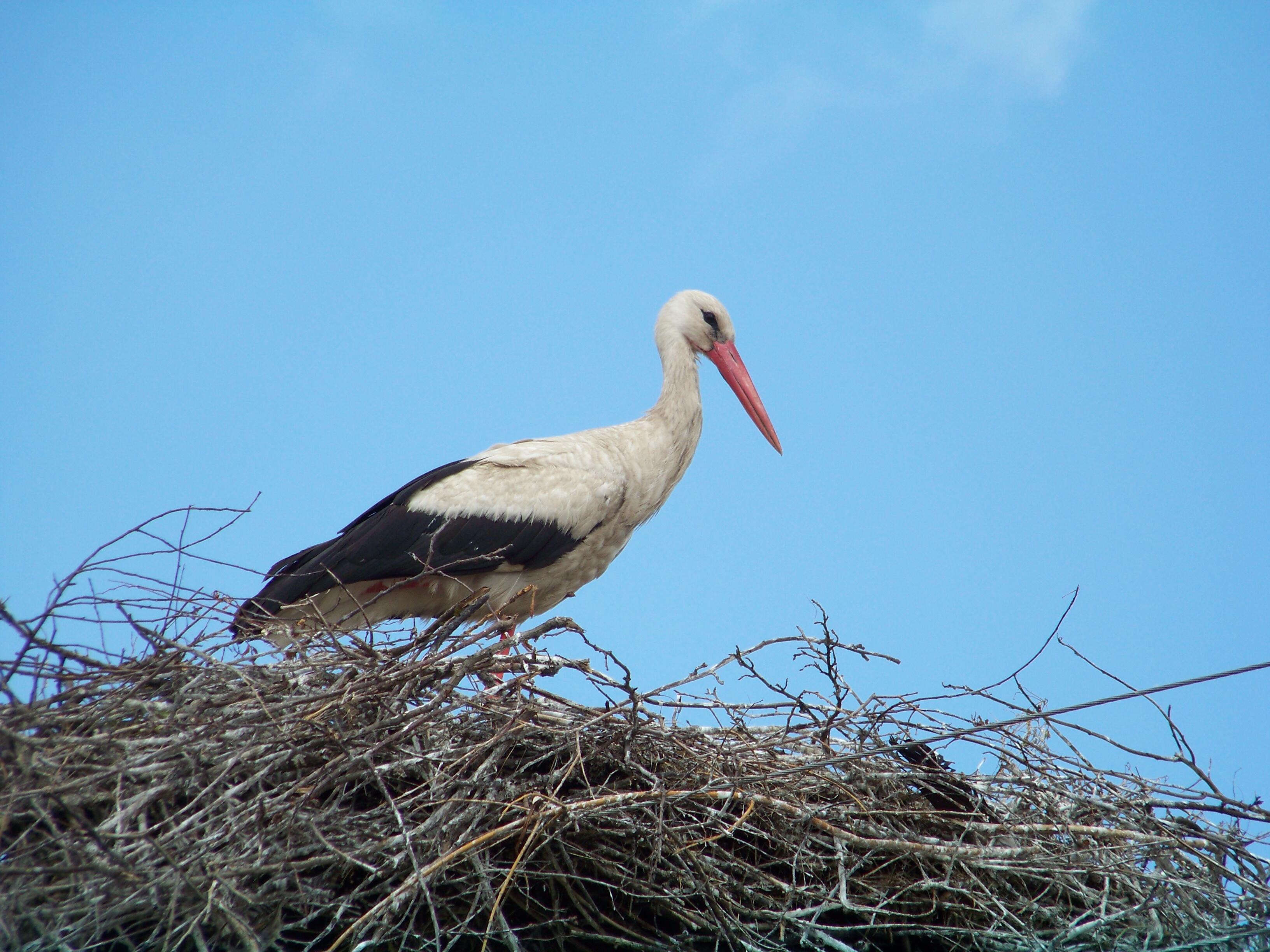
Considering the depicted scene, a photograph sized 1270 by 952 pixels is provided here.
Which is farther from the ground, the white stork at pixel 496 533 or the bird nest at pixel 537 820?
the white stork at pixel 496 533

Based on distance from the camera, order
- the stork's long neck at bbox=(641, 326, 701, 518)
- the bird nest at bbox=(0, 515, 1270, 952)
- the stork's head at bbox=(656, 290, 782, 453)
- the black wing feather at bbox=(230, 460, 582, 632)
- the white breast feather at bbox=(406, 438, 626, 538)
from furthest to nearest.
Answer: the stork's head at bbox=(656, 290, 782, 453) → the stork's long neck at bbox=(641, 326, 701, 518) → the white breast feather at bbox=(406, 438, 626, 538) → the black wing feather at bbox=(230, 460, 582, 632) → the bird nest at bbox=(0, 515, 1270, 952)

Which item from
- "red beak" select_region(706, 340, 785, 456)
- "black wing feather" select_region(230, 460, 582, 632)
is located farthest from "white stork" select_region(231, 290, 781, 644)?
"red beak" select_region(706, 340, 785, 456)

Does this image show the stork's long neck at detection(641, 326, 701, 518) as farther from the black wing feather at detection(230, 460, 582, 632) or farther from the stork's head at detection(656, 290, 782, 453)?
the black wing feather at detection(230, 460, 582, 632)

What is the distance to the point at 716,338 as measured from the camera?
5.35m

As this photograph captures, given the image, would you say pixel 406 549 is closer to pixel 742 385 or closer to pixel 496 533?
pixel 496 533

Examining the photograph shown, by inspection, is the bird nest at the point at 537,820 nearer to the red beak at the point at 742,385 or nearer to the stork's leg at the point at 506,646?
the stork's leg at the point at 506,646

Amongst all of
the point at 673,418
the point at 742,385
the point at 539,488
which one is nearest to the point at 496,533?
the point at 539,488

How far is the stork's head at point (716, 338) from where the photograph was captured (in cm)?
529

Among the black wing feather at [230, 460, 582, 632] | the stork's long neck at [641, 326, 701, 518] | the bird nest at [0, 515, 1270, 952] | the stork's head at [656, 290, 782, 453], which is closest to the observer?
the bird nest at [0, 515, 1270, 952]

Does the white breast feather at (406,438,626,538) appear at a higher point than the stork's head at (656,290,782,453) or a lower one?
lower

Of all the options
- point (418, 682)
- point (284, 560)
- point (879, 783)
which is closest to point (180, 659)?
point (418, 682)

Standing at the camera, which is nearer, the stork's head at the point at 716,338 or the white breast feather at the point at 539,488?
the white breast feather at the point at 539,488

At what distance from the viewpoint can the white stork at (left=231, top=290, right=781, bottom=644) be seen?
14.0 ft

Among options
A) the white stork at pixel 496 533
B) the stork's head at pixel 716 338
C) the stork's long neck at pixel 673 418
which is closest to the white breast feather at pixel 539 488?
the white stork at pixel 496 533
